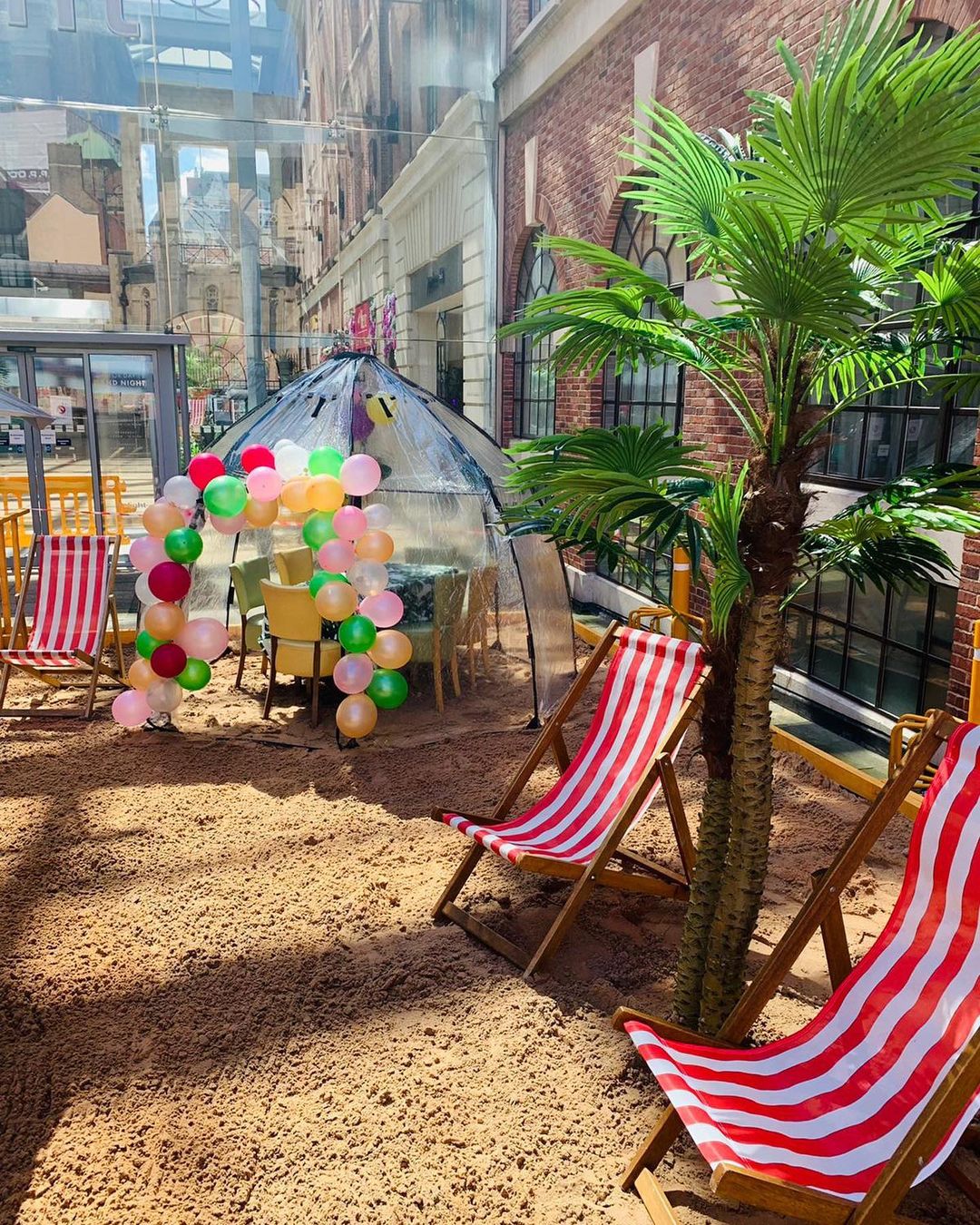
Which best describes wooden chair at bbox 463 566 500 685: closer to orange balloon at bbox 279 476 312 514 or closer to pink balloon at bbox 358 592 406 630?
pink balloon at bbox 358 592 406 630

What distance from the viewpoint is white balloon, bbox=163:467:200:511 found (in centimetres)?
600

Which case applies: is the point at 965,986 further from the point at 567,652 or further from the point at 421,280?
the point at 421,280

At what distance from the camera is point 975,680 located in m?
4.54

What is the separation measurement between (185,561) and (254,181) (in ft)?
23.8

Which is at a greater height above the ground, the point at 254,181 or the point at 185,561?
the point at 254,181

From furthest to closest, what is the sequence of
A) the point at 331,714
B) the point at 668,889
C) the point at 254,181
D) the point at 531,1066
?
the point at 254,181, the point at 331,714, the point at 668,889, the point at 531,1066

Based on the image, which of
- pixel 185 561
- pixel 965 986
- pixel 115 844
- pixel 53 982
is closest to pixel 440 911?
pixel 53 982

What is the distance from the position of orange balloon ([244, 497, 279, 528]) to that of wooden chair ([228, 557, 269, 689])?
3.88 ft

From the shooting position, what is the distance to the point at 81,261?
10.6 m

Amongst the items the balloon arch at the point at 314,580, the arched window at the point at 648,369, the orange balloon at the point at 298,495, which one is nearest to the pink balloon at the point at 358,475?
the balloon arch at the point at 314,580

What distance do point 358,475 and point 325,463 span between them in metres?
0.25

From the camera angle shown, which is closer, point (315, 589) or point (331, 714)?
point (315, 589)

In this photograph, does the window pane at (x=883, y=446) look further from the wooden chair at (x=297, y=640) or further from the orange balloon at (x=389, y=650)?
the wooden chair at (x=297, y=640)

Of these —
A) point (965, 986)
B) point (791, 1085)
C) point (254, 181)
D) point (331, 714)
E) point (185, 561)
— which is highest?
point (254, 181)
